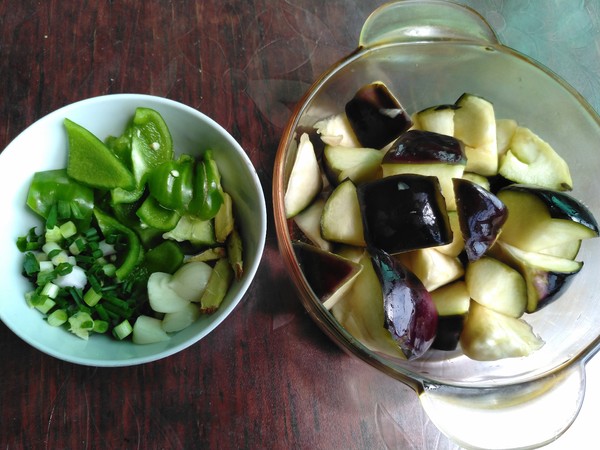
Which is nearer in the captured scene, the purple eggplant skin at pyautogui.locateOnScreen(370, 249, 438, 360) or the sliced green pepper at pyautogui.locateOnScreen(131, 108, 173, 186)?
the purple eggplant skin at pyautogui.locateOnScreen(370, 249, 438, 360)

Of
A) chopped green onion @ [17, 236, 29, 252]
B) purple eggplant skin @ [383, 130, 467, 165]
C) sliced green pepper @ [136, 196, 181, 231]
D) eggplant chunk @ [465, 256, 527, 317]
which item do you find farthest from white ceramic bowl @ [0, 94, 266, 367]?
eggplant chunk @ [465, 256, 527, 317]

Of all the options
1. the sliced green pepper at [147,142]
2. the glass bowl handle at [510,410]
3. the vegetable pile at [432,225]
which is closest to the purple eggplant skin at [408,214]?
the vegetable pile at [432,225]

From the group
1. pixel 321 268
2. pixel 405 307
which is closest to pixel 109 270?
pixel 321 268

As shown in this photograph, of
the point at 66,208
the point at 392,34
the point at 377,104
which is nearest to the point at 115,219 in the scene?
the point at 66,208

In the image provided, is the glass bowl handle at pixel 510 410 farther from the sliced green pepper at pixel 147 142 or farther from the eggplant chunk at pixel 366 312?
the sliced green pepper at pixel 147 142

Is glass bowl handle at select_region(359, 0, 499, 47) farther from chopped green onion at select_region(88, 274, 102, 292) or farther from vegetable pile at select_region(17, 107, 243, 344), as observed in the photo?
chopped green onion at select_region(88, 274, 102, 292)
